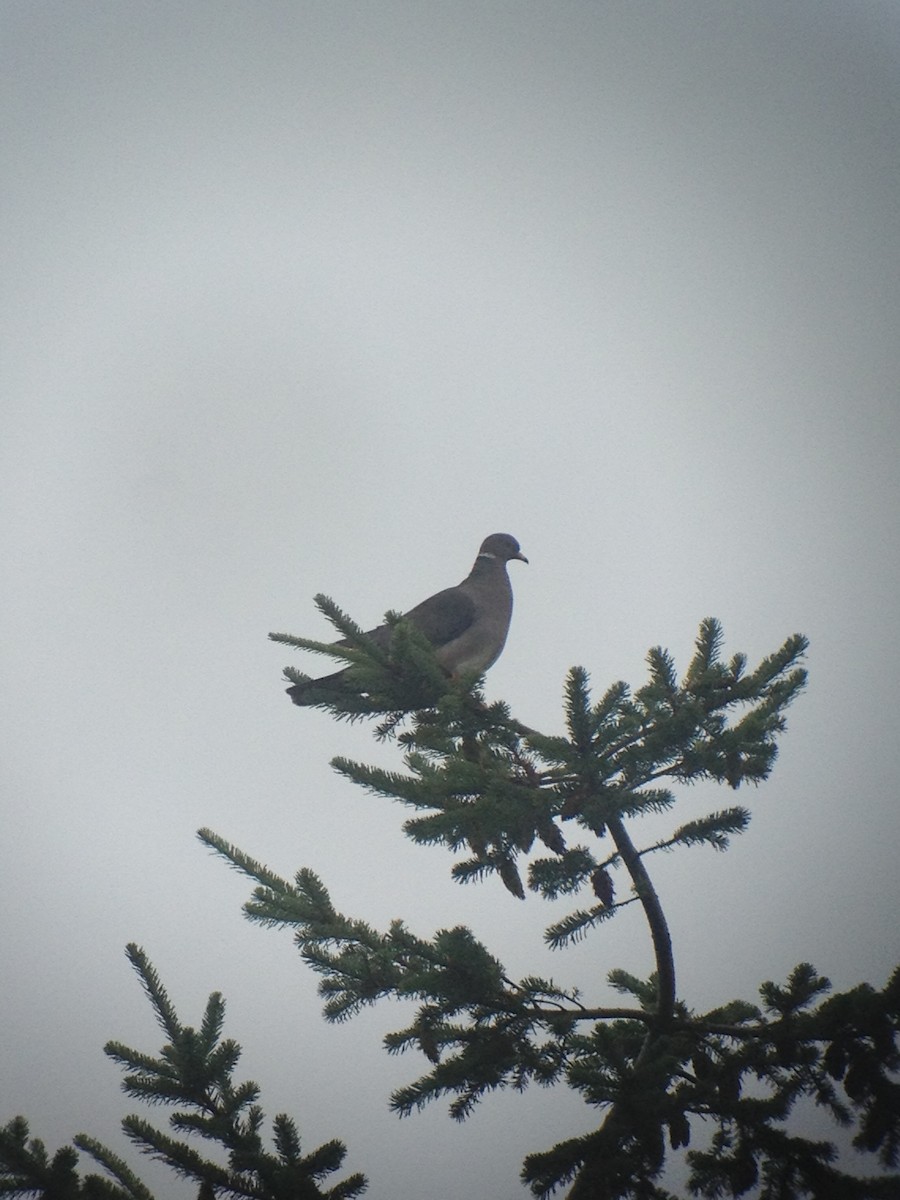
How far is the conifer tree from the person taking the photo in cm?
239

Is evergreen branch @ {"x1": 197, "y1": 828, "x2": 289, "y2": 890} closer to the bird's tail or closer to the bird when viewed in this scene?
the bird's tail

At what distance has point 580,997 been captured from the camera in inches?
112

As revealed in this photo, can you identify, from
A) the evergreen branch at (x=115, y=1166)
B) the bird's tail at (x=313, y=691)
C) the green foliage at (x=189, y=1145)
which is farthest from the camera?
the bird's tail at (x=313, y=691)

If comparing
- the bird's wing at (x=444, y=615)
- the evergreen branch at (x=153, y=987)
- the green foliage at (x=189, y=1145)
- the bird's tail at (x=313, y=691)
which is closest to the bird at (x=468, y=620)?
the bird's wing at (x=444, y=615)

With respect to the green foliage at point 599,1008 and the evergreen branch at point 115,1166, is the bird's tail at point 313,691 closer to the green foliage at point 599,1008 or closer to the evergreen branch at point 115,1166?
the green foliage at point 599,1008

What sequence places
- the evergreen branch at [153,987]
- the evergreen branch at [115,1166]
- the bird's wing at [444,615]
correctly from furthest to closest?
the bird's wing at [444,615]
the evergreen branch at [153,987]
the evergreen branch at [115,1166]

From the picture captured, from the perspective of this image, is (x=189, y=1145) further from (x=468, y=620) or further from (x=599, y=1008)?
(x=468, y=620)

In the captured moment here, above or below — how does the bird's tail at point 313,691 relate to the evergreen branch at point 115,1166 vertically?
above

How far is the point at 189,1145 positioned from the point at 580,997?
1321mm

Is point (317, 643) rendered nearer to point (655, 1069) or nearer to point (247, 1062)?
point (655, 1069)

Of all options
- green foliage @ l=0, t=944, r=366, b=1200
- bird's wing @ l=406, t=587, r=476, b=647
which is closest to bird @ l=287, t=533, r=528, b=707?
bird's wing @ l=406, t=587, r=476, b=647

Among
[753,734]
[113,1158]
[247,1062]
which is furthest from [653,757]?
[247,1062]

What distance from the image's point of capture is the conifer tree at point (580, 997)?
239 cm

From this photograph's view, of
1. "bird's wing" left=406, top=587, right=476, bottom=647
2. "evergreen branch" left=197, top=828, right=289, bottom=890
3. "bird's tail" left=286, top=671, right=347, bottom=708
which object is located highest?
"bird's wing" left=406, top=587, right=476, bottom=647
